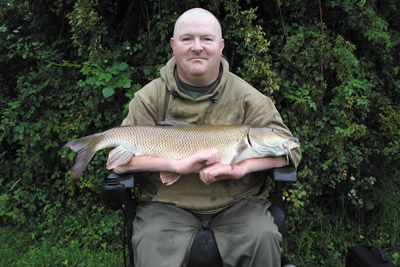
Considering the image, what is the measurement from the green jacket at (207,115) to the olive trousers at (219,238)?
160mm

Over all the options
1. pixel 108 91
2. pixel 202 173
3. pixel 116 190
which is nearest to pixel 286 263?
pixel 202 173

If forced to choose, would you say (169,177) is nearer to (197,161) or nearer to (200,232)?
(197,161)

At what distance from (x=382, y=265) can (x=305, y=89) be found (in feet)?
5.48

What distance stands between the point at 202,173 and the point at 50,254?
82.4 inches

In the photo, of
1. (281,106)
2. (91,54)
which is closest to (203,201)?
(281,106)

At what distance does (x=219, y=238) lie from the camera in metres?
2.08

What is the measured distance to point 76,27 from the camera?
370 cm

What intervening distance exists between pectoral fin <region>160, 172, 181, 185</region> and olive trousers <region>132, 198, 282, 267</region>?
21 cm

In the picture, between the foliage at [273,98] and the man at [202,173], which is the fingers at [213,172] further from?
the foliage at [273,98]

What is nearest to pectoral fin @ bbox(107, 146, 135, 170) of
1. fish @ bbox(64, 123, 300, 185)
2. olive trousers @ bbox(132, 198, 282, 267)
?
fish @ bbox(64, 123, 300, 185)

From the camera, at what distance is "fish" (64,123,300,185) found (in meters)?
2.16

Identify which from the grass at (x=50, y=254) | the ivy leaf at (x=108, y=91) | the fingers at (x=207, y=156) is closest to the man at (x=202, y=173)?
the fingers at (x=207, y=156)

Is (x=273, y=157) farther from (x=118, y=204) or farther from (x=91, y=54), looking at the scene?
(x=91, y=54)

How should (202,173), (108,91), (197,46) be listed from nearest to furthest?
(202,173)
(197,46)
(108,91)
